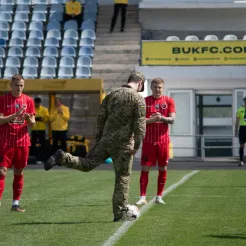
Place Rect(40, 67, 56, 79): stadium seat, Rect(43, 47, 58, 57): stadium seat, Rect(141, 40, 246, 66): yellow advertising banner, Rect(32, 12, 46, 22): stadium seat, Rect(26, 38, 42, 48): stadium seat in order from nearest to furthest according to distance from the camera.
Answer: Rect(141, 40, 246, 66): yellow advertising banner, Rect(40, 67, 56, 79): stadium seat, Rect(43, 47, 58, 57): stadium seat, Rect(26, 38, 42, 48): stadium seat, Rect(32, 12, 46, 22): stadium seat

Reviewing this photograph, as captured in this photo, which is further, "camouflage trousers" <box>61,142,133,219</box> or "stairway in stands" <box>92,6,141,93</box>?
"stairway in stands" <box>92,6,141,93</box>

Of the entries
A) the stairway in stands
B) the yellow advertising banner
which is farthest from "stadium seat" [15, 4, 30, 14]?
the yellow advertising banner

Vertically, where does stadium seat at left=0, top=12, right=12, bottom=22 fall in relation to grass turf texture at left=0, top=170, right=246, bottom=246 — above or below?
above

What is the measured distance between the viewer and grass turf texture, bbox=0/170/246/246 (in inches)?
339

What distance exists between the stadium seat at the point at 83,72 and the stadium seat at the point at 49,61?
3.51 ft

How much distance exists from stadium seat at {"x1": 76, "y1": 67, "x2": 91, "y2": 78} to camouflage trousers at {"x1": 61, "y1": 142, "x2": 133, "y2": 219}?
22.1 metres

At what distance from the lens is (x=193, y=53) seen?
3103 cm

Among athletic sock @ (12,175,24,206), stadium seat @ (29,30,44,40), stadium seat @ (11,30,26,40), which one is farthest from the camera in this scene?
stadium seat @ (11,30,26,40)

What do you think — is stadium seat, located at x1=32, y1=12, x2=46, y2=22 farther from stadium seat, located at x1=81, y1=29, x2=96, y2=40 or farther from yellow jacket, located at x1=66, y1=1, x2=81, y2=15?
stadium seat, located at x1=81, y1=29, x2=96, y2=40

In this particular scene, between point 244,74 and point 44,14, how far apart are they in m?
9.92

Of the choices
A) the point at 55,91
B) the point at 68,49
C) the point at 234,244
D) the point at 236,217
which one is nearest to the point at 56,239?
the point at 234,244

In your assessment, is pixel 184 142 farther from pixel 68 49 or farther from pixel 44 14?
pixel 44 14

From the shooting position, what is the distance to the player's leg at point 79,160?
32.3 ft

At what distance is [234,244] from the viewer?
322 inches
